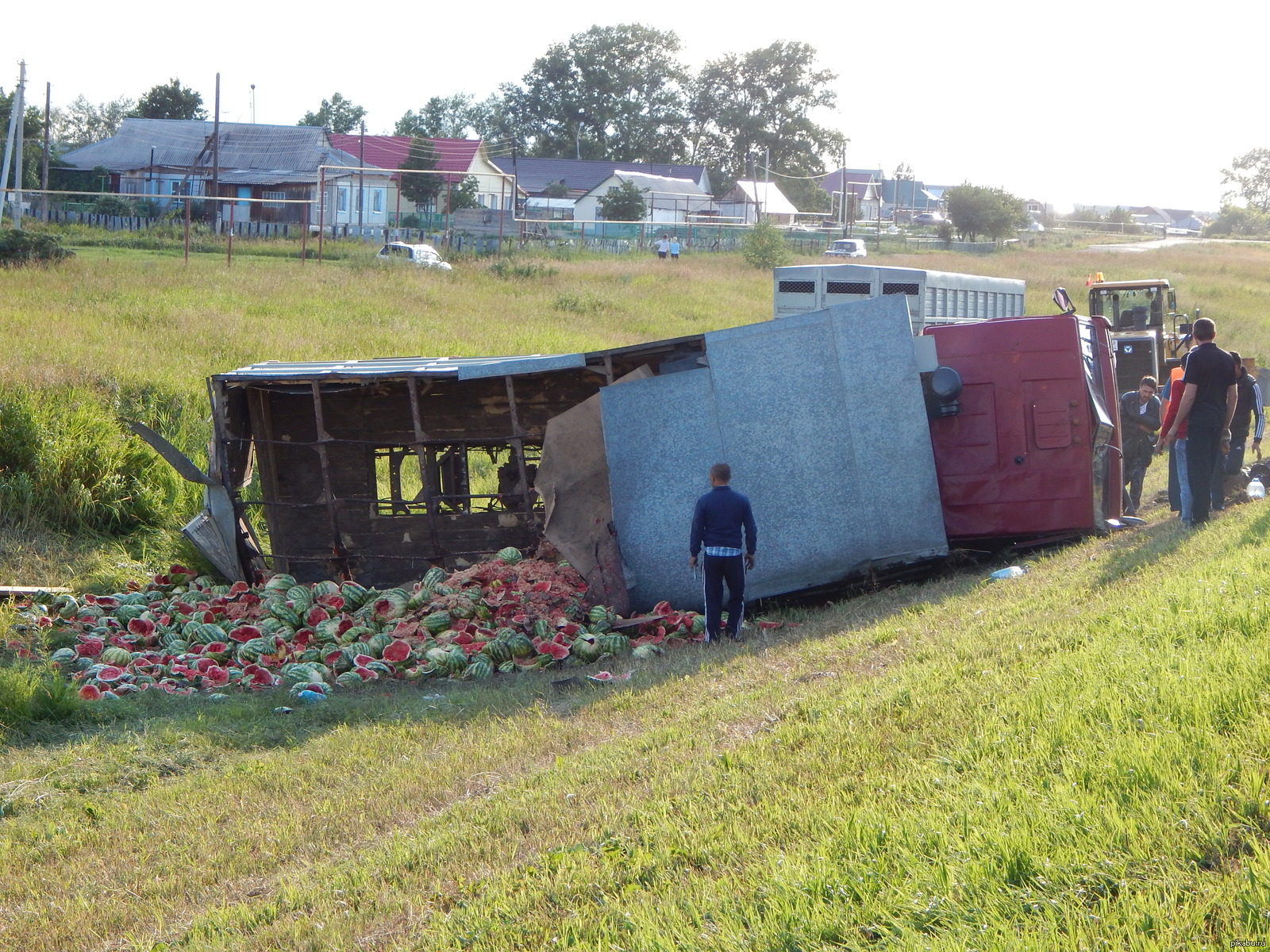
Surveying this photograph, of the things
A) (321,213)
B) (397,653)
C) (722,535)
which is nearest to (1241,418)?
(722,535)

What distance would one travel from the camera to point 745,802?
484cm

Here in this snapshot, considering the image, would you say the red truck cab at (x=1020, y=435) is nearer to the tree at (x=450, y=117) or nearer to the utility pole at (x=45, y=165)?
the utility pole at (x=45, y=165)

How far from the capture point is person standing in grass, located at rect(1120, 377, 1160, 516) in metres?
14.8

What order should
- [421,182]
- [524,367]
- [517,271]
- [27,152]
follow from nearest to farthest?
[524,367], [517,271], [421,182], [27,152]

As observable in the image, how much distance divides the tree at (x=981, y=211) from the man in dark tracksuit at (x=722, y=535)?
65.6m

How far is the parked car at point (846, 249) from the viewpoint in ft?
171

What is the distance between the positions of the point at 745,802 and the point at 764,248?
42.8 m

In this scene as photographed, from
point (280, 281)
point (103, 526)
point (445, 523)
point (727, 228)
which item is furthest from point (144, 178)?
point (445, 523)

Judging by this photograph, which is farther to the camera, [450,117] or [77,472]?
[450,117]

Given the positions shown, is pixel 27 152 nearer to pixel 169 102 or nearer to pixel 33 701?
pixel 169 102

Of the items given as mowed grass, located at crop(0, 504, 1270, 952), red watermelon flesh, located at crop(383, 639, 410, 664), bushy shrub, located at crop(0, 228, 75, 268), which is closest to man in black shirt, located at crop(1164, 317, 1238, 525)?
mowed grass, located at crop(0, 504, 1270, 952)

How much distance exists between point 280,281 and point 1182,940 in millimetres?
27014

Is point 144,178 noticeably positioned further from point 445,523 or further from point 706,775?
point 706,775

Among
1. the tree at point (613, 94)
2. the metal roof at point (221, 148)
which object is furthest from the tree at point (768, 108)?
the metal roof at point (221, 148)
